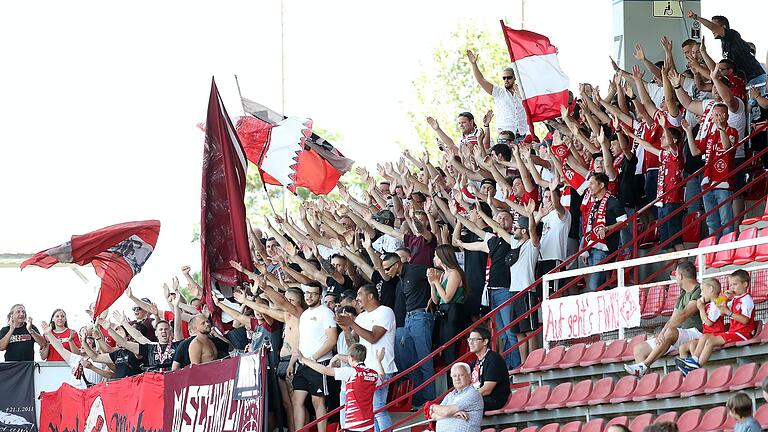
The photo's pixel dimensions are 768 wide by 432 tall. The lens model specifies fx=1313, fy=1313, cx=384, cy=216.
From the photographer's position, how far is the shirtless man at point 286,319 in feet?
53.6

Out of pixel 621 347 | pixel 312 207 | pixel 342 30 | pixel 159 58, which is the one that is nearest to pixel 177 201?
pixel 159 58

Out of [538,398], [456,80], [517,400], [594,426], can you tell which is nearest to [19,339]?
[517,400]

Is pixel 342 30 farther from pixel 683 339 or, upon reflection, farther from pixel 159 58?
pixel 683 339

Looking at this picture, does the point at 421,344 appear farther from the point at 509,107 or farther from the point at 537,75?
the point at 509,107

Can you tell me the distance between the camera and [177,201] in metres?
61.5

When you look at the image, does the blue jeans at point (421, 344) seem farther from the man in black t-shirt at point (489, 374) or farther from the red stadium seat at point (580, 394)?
the red stadium seat at point (580, 394)

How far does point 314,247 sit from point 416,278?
4.41m

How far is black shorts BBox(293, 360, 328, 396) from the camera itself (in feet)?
52.2

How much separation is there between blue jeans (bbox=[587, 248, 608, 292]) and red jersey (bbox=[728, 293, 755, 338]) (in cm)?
268

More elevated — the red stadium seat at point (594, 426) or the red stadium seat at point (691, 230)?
the red stadium seat at point (691, 230)

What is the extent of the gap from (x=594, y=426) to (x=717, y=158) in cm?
427

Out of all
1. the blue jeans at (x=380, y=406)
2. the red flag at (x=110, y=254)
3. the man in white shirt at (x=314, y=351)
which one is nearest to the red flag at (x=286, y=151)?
the red flag at (x=110, y=254)

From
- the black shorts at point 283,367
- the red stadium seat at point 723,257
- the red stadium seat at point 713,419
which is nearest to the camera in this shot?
the red stadium seat at point 713,419

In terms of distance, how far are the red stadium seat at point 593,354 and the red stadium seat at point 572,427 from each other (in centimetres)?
84
